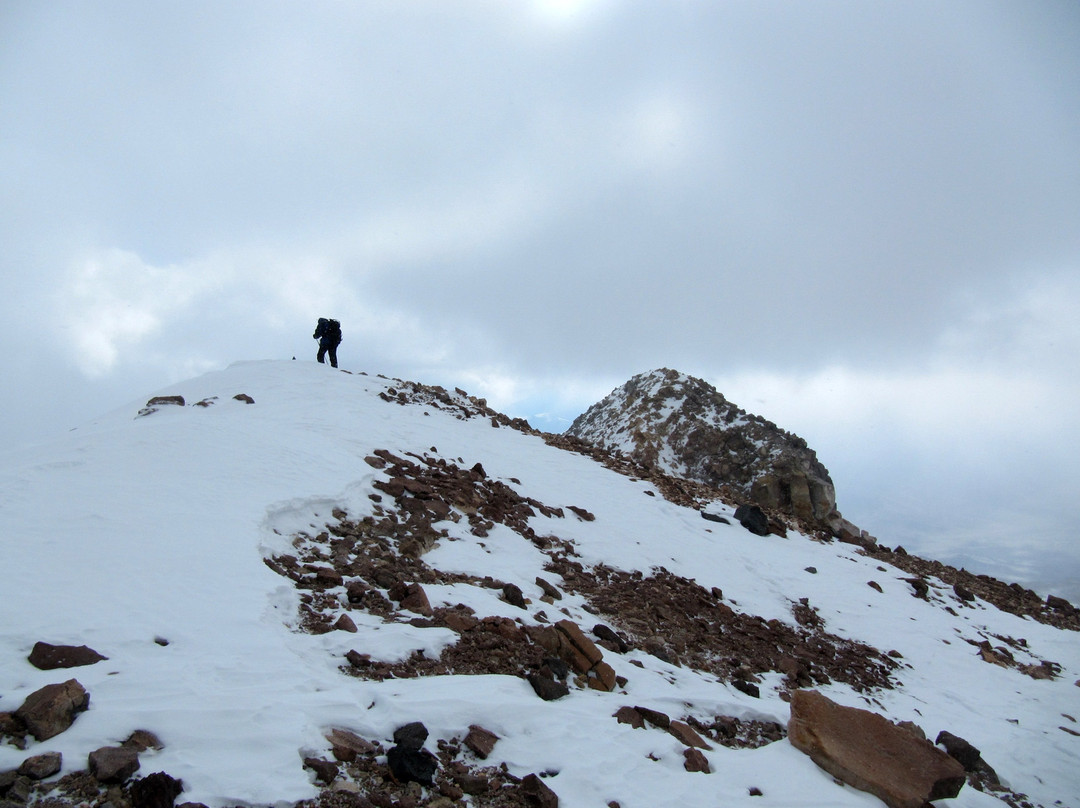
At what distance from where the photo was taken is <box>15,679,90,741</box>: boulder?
12.1 ft

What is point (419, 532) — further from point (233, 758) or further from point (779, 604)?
point (779, 604)

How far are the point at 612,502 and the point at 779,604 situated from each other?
531 cm

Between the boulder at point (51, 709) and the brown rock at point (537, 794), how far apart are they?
10.9ft

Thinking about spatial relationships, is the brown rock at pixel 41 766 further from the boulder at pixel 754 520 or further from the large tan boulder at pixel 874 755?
the boulder at pixel 754 520

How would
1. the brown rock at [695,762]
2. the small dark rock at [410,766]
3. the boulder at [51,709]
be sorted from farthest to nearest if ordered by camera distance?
the brown rock at [695,762], the small dark rock at [410,766], the boulder at [51,709]

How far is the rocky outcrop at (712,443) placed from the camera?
76.3 ft

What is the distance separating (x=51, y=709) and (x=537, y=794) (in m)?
3.51

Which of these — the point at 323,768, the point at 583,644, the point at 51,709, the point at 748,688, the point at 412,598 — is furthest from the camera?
the point at 748,688

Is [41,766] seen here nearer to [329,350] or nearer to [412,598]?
[412,598]

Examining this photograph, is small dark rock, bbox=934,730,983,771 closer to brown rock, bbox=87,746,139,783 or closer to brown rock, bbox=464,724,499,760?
brown rock, bbox=464,724,499,760

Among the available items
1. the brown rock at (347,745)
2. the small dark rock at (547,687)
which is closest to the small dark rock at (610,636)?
the small dark rock at (547,687)

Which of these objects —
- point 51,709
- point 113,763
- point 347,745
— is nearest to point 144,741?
point 113,763

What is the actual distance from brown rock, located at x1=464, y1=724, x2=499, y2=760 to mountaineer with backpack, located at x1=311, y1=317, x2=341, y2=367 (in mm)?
21557

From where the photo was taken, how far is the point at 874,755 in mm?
5516
